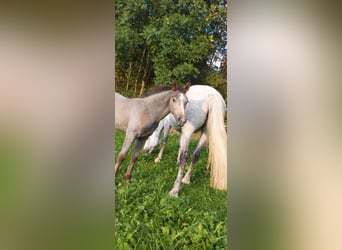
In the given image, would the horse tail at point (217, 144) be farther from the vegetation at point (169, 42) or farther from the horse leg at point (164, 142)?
the horse leg at point (164, 142)

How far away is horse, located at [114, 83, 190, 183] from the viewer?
207cm

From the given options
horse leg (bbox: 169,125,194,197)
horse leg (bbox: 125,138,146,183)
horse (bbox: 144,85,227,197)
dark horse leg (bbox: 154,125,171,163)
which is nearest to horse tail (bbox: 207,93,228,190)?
horse (bbox: 144,85,227,197)

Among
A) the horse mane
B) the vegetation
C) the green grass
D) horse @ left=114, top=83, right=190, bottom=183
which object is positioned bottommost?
the green grass

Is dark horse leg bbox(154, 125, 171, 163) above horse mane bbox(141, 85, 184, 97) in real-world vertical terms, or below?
below

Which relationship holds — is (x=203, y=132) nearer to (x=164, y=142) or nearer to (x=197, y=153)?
(x=197, y=153)

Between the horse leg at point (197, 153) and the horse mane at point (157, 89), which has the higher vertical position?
the horse mane at point (157, 89)

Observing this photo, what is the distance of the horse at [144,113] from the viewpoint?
6.79 ft

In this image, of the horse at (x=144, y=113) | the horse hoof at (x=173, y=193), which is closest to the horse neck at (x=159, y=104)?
the horse at (x=144, y=113)

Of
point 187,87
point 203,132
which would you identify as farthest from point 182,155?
point 187,87

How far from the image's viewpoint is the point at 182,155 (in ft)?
6.88

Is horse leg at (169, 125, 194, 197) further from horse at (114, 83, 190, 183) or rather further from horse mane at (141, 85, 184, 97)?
horse mane at (141, 85, 184, 97)

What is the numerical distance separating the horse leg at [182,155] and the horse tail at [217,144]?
138mm
